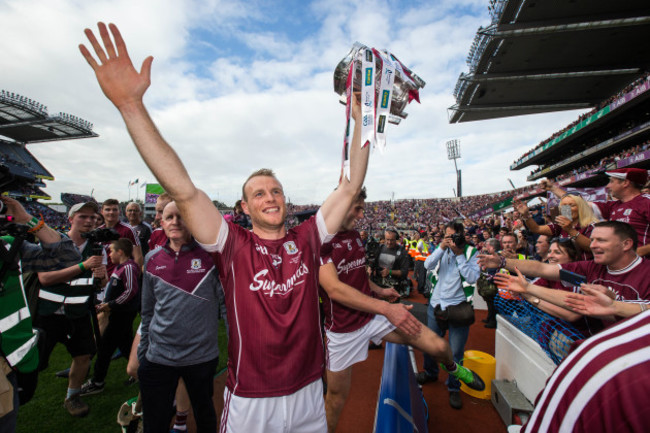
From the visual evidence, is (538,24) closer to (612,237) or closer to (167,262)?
(612,237)

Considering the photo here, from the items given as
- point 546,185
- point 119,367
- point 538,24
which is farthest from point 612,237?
point 538,24

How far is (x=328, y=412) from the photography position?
2908mm

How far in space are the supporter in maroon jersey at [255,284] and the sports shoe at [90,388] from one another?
3.47 metres

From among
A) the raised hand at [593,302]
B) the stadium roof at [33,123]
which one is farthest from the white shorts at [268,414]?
the stadium roof at [33,123]

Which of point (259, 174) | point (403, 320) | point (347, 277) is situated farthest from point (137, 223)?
point (403, 320)

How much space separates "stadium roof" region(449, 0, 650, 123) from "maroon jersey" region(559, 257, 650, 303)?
21.4 metres

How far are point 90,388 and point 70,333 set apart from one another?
37.7 inches

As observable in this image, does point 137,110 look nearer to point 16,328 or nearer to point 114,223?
point 16,328

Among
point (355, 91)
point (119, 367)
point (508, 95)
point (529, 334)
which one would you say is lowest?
point (119, 367)

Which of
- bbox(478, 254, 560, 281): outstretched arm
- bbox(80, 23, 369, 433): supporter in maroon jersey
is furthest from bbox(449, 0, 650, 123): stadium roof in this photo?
bbox(80, 23, 369, 433): supporter in maroon jersey

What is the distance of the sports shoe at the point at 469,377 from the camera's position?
133 inches

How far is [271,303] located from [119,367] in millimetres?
4644

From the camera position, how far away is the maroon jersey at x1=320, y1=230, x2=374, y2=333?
10.2ft

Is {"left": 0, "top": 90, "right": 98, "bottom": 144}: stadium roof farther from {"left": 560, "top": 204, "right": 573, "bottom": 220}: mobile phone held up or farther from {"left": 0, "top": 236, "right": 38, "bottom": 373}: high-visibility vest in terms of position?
{"left": 560, "top": 204, "right": 573, "bottom": 220}: mobile phone held up
